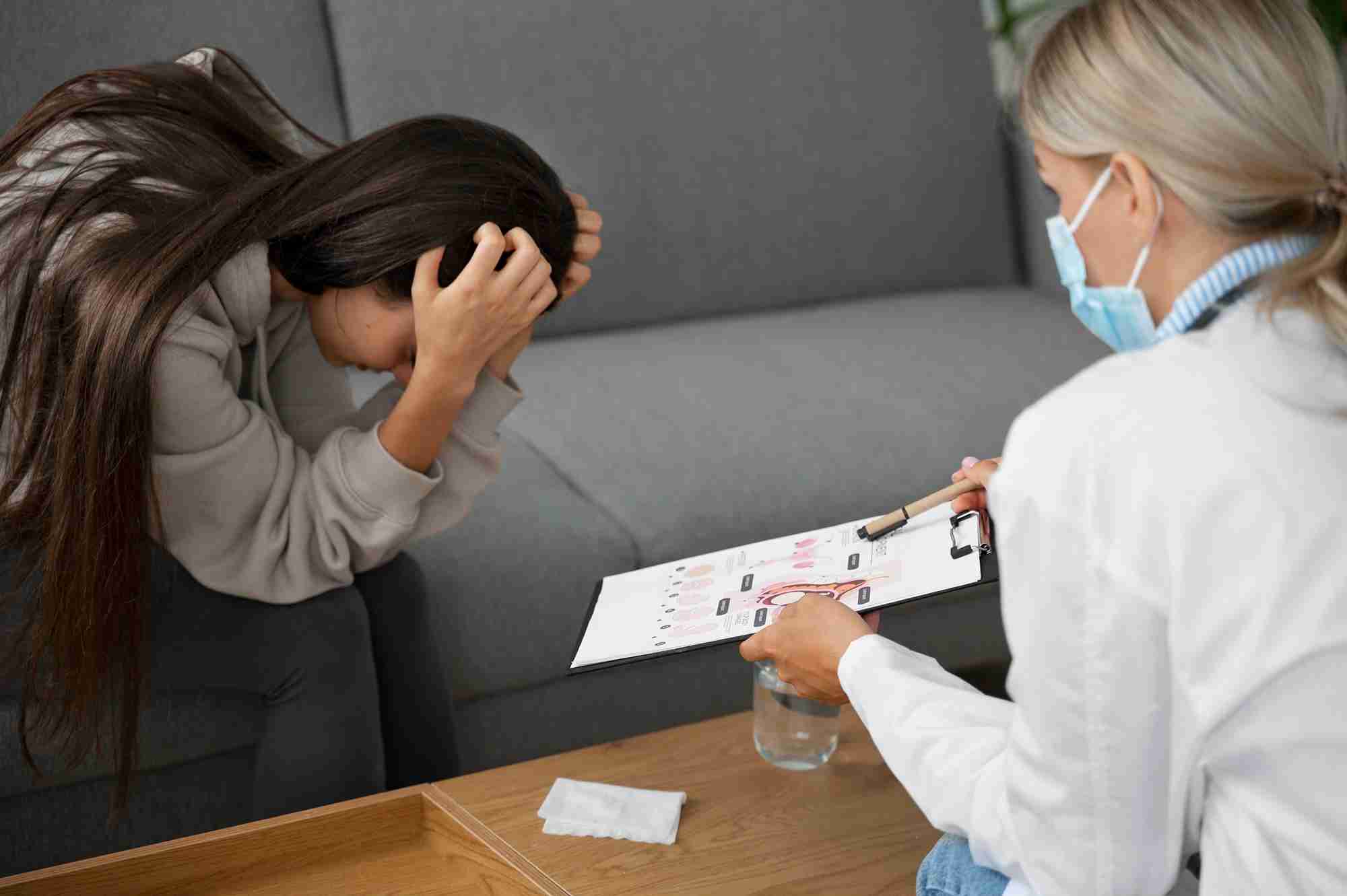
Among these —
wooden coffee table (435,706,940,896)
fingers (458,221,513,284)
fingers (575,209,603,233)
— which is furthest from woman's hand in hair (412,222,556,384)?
wooden coffee table (435,706,940,896)

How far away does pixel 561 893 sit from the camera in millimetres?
1000

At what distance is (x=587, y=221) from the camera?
1.32 meters

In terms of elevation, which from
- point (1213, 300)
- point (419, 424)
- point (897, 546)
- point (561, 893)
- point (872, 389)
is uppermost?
point (1213, 300)

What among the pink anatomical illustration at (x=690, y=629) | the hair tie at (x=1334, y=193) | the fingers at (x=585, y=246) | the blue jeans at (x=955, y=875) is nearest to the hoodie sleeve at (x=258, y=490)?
the fingers at (x=585, y=246)

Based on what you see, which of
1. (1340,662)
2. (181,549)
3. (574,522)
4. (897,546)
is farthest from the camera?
(574,522)

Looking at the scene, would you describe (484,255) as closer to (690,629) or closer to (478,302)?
(478,302)

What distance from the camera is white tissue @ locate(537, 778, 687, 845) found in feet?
3.53

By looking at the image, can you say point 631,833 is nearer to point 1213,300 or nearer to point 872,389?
point 1213,300

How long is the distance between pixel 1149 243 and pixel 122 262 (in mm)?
802

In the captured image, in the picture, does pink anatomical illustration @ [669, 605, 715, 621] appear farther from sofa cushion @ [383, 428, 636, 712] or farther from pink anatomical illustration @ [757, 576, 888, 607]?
sofa cushion @ [383, 428, 636, 712]

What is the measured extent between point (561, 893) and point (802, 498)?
2.43ft

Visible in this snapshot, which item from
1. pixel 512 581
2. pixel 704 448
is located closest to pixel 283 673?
pixel 512 581

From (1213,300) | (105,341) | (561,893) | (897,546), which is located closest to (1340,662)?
(1213,300)

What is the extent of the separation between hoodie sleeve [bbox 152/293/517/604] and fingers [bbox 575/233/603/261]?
221 mm
